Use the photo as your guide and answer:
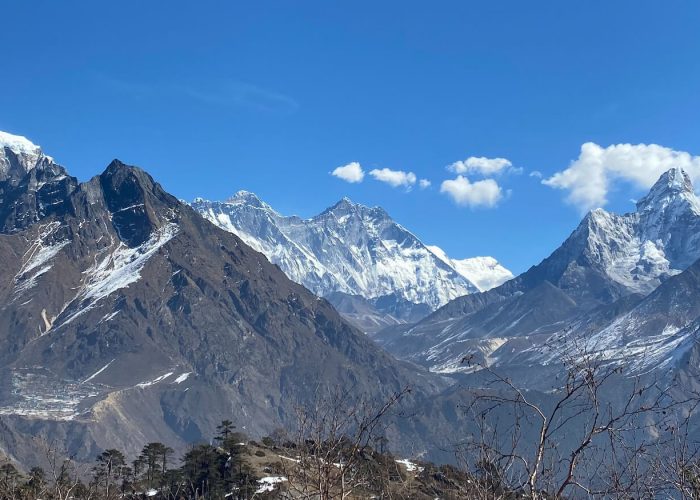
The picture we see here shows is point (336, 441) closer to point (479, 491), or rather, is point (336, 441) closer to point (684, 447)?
point (479, 491)

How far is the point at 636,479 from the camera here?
18.8 metres

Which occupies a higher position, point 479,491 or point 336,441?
point 336,441

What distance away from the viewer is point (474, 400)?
55.4 ft

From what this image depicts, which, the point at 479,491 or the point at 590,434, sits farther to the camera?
the point at 479,491

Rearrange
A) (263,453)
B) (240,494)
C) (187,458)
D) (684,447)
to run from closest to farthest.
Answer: (684,447) → (240,494) → (187,458) → (263,453)

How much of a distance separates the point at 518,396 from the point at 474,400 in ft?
3.39

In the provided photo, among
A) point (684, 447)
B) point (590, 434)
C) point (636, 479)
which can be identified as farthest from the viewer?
point (684, 447)

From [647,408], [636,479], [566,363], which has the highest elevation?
[566,363]

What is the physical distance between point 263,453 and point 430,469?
28055mm

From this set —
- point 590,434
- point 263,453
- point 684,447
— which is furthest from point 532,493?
point 263,453

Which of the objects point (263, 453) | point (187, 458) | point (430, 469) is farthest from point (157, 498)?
point (430, 469)

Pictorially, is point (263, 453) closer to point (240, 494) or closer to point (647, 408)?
point (240, 494)

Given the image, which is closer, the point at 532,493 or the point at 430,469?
the point at 532,493

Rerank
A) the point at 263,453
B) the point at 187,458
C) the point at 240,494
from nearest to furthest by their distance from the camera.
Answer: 1. the point at 240,494
2. the point at 187,458
3. the point at 263,453
